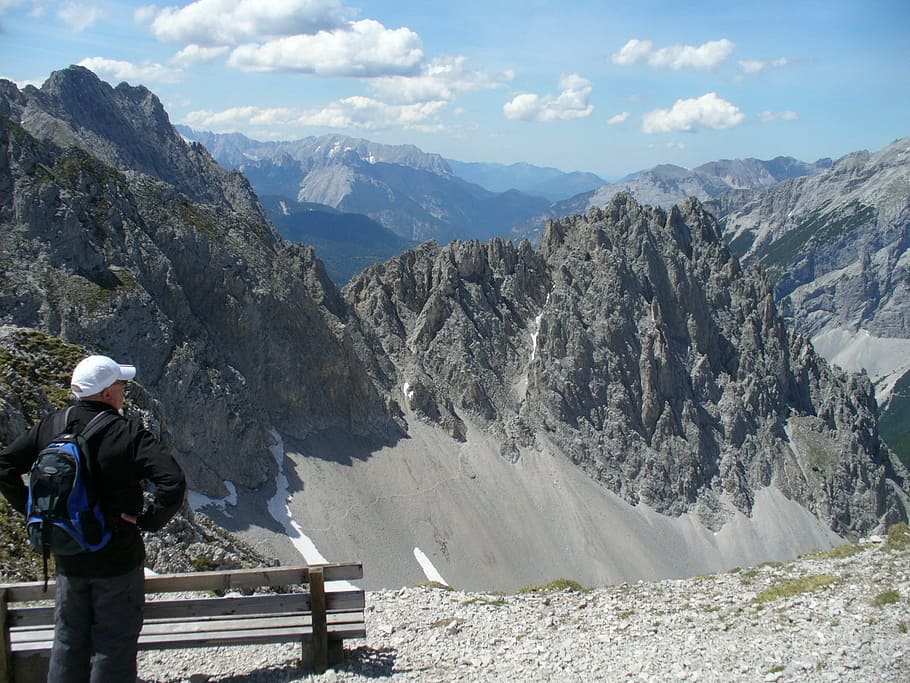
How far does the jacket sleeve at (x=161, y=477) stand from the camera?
29.3 feet

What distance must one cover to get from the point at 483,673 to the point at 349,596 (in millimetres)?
3004

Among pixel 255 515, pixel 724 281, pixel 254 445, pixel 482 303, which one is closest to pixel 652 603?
pixel 255 515

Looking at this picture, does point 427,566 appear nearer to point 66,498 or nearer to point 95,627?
point 95,627

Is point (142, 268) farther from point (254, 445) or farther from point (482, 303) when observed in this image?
point (482, 303)

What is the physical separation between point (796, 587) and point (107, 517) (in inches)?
688

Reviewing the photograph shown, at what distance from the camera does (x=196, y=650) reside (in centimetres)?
1329

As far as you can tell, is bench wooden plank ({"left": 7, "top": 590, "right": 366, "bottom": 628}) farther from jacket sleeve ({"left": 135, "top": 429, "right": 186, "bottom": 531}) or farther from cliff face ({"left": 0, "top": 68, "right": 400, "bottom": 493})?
cliff face ({"left": 0, "top": 68, "right": 400, "bottom": 493})

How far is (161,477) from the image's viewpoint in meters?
8.95

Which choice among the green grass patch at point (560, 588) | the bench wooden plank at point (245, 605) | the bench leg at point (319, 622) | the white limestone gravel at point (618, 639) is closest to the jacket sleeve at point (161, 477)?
the bench wooden plank at point (245, 605)

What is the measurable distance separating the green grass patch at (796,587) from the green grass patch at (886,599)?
6.45ft

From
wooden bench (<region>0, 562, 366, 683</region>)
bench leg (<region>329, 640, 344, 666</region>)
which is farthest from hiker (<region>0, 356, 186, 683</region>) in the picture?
bench leg (<region>329, 640, 344, 666</region>)

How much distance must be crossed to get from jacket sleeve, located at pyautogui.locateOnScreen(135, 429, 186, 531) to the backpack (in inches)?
25.0

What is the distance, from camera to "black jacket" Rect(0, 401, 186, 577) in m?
8.97

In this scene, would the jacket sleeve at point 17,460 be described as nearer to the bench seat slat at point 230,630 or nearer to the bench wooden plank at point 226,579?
the bench wooden plank at point 226,579
